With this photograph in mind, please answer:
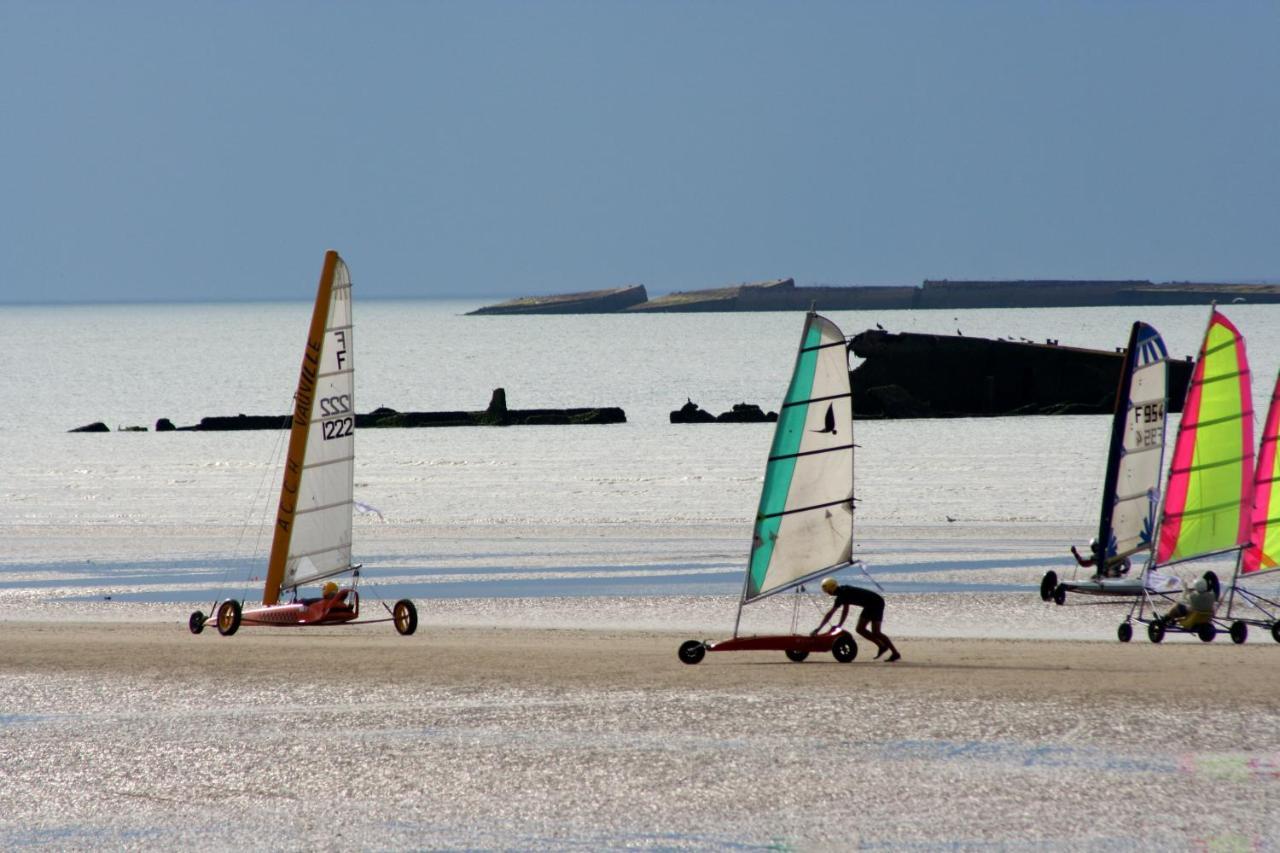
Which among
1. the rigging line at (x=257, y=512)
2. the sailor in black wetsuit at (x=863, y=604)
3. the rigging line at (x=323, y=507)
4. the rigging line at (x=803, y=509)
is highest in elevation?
the rigging line at (x=803, y=509)

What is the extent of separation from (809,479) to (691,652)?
222cm

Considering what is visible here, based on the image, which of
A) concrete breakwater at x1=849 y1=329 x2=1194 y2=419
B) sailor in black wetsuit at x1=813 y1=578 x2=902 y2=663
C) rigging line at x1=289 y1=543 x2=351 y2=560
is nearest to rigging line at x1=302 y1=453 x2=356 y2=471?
rigging line at x1=289 y1=543 x2=351 y2=560

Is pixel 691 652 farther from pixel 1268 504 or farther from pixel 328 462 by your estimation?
pixel 1268 504

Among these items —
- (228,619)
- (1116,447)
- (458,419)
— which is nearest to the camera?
(228,619)

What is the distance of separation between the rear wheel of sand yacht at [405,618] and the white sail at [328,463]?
1178 millimetres

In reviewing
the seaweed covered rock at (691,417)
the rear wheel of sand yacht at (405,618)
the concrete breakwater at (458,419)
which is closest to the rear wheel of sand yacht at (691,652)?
the rear wheel of sand yacht at (405,618)

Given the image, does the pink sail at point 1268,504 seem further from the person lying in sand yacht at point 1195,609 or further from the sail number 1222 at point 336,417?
the sail number 1222 at point 336,417

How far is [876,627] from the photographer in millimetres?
17688

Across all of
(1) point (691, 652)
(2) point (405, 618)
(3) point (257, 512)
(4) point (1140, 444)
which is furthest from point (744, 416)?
(1) point (691, 652)

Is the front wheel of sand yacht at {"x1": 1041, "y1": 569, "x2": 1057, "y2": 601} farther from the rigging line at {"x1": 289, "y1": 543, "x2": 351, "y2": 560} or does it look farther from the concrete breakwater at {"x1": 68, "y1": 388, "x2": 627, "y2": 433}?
the concrete breakwater at {"x1": 68, "y1": 388, "x2": 627, "y2": 433}

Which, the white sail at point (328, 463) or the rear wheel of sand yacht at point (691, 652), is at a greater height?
the white sail at point (328, 463)

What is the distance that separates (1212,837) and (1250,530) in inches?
428

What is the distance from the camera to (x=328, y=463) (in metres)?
21.2

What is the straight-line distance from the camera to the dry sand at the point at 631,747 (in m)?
12.7
